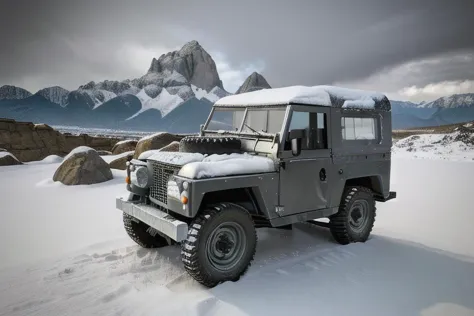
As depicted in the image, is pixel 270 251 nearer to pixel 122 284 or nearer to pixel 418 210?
pixel 122 284

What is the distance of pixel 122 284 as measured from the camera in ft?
12.8

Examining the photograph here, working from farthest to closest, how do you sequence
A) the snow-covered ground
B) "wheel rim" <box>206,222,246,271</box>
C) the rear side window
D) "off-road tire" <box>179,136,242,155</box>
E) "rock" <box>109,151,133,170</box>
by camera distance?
"rock" <box>109,151,133,170</box>
the rear side window
"off-road tire" <box>179,136,242,155</box>
"wheel rim" <box>206,222,246,271</box>
the snow-covered ground

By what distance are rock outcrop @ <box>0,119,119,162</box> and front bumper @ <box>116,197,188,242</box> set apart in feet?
63.8

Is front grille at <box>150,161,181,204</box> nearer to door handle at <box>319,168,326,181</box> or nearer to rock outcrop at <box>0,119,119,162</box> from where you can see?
door handle at <box>319,168,326,181</box>

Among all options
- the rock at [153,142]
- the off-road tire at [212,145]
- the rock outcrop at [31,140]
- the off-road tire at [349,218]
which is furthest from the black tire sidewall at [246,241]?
the rock outcrop at [31,140]

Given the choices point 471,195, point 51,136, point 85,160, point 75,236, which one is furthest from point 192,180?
point 51,136

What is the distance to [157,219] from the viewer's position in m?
3.94

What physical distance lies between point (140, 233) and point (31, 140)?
19.8 metres

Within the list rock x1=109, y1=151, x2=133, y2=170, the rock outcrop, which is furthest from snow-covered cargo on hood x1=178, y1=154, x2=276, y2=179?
the rock outcrop

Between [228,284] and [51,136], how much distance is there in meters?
21.9

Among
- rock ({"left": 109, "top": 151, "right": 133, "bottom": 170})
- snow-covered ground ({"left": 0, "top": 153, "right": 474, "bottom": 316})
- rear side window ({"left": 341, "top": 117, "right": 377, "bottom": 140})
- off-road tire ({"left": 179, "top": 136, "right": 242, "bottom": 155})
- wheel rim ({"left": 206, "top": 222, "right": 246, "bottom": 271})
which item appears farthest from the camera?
rock ({"left": 109, "top": 151, "right": 133, "bottom": 170})

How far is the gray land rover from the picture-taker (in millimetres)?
3742

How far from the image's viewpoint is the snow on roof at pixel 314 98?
4664mm

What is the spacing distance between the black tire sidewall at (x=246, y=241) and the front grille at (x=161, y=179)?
0.80m
